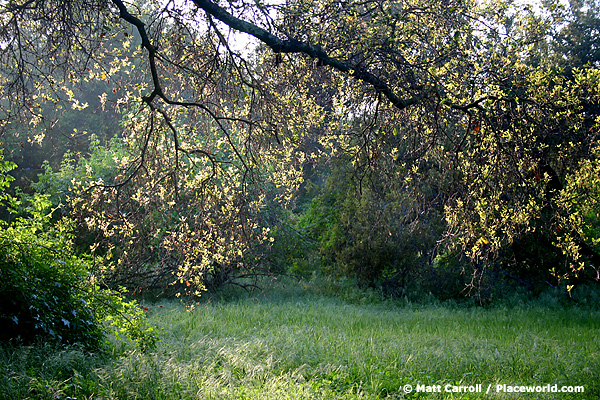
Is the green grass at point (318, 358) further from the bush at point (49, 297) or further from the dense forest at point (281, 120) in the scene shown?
the dense forest at point (281, 120)

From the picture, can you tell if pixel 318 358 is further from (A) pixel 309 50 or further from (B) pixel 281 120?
(A) pixel 309 50

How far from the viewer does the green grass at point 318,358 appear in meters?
3.99

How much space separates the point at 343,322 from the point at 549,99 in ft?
16.6

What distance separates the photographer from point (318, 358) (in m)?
5.50

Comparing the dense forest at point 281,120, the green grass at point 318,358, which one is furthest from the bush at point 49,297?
the green grass at point 318,358

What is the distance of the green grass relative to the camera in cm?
399

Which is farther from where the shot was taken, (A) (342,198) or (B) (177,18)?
(A) (342,198)

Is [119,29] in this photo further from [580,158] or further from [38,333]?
[580,158]

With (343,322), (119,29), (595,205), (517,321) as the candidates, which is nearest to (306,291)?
(343,322)

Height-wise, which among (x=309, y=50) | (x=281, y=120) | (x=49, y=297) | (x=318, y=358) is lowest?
(x=318, y=358)

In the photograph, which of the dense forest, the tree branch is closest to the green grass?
the dense forest

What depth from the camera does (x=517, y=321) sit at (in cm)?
901

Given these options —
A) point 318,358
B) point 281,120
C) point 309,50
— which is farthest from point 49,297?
point 309,50

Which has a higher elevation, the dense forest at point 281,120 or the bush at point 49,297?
the dense forest at point 281,120
